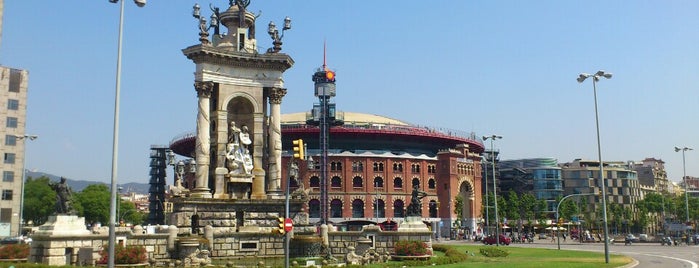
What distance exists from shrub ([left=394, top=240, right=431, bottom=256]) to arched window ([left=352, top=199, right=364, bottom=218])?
67039 mm

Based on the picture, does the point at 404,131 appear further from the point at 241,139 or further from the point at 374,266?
the point at 374,266

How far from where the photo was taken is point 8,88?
89562 mm

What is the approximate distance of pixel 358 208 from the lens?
106000 mm

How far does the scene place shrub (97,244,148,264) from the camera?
102 feet

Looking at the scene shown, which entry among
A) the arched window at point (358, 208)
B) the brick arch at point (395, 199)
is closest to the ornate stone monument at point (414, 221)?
the arched window at point (358, 208)

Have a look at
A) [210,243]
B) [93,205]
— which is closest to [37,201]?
[93,205]

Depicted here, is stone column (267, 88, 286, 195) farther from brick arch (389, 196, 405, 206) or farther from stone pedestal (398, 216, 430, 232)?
brick arch (389, 196, 405, 206)

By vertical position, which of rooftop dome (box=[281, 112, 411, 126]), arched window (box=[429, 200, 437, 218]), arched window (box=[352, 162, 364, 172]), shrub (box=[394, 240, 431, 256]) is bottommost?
shrub (box=[394, 240, 431, 256])

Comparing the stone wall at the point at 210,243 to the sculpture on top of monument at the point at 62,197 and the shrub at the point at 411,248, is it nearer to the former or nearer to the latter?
the sculpture on top of monument at the point at 62,197

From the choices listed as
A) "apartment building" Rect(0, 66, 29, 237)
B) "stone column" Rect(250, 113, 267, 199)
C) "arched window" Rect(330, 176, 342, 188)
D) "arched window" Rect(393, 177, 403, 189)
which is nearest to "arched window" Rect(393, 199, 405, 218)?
"arched window" Rect(393, 177, 403, 189)

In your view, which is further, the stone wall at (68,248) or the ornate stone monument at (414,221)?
the ornate stone monument at (414,221)

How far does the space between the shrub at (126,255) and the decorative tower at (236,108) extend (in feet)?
34.5

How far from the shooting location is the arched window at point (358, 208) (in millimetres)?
105562

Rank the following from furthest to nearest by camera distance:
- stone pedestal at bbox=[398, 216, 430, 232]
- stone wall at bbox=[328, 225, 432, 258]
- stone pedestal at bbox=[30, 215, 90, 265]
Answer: stone pedestal at bbox=[398, 216, 430, 232] → stone wall at bbox=[328, 225, 432, 258] → stone pedestal at bbox=[30, 215, 90, 265]
